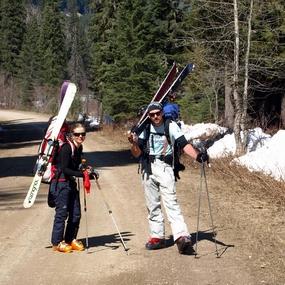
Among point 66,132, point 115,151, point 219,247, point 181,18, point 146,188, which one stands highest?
point 181,18

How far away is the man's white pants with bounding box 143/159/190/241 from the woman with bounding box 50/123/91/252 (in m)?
0.92

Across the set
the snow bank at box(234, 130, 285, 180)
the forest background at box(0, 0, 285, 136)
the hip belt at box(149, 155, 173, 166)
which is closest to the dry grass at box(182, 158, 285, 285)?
the snow bank at box(234, 130, 285, 180)

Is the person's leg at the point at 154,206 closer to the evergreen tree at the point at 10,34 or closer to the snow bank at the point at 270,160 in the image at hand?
the snow bank at the point at 270,160

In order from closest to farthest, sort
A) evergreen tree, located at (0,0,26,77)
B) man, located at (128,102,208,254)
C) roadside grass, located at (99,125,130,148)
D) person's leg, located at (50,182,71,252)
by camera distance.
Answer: man, located at (128,102,208,254), person's leg, located at (50,182,71,252), roadside grass, located at (99,125,130,148), evergreen tree, located at (0,0,26,77)

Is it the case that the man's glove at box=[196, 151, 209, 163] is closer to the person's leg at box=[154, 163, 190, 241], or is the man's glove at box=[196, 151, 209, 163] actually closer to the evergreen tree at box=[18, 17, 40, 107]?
the person's leg at box=[154, 163, 190, 241]

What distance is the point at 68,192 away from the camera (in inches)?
303

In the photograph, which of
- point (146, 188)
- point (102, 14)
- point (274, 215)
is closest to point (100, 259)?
point (146, 188)

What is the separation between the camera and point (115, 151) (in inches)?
979

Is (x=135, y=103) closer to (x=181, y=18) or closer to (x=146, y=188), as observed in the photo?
(x=181, y=18)

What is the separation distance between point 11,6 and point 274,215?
91033 millimetres

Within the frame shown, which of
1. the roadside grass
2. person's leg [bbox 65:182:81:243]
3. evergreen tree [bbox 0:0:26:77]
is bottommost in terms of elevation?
the roadside grass

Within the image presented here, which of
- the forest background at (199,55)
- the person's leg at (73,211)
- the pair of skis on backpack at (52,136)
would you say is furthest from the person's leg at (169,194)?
the forest background at (199,55)

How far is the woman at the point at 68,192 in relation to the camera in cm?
756

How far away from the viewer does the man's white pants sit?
7594mm
